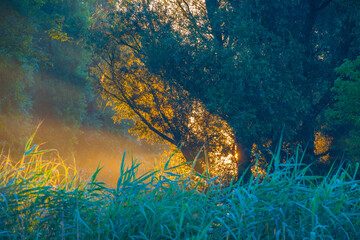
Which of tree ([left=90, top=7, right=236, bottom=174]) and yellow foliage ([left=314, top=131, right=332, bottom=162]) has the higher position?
yellow foliage ([left=314, top=131, right=332, bottom=162])

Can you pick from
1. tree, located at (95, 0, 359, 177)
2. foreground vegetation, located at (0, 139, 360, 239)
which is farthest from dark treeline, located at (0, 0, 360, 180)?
foreground vegetation, located at (0, 139, 360, 239)

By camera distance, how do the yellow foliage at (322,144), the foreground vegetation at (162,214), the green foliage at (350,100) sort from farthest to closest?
1. the yellow foliage at (322,144)
2. the green foliage at (350,100)
3. the foreground vegetation at (162,214)

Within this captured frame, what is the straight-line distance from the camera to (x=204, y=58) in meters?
11.7

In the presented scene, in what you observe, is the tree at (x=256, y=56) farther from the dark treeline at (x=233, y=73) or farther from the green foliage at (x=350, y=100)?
the green foliage at (x=350, y=100)

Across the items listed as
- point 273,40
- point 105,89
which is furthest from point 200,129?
point 105,89

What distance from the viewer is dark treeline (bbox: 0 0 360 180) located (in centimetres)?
1138

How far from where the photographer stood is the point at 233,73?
436 inches

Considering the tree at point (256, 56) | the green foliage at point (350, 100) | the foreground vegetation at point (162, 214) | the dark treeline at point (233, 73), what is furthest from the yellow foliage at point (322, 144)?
the foreground vegetation at point (162, 214)

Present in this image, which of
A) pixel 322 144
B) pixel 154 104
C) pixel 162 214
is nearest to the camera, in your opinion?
pixel 162 214

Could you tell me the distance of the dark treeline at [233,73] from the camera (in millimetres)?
11383

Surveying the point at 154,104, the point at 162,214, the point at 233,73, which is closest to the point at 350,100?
the point at 233,73

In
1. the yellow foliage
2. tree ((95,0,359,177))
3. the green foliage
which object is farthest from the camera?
the yellow foliage

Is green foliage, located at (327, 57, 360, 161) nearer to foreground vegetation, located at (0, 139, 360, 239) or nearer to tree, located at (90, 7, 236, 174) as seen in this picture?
tree, located at (90, 7, 236, 174)

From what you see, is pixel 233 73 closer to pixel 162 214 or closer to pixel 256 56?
pixel 256 56
